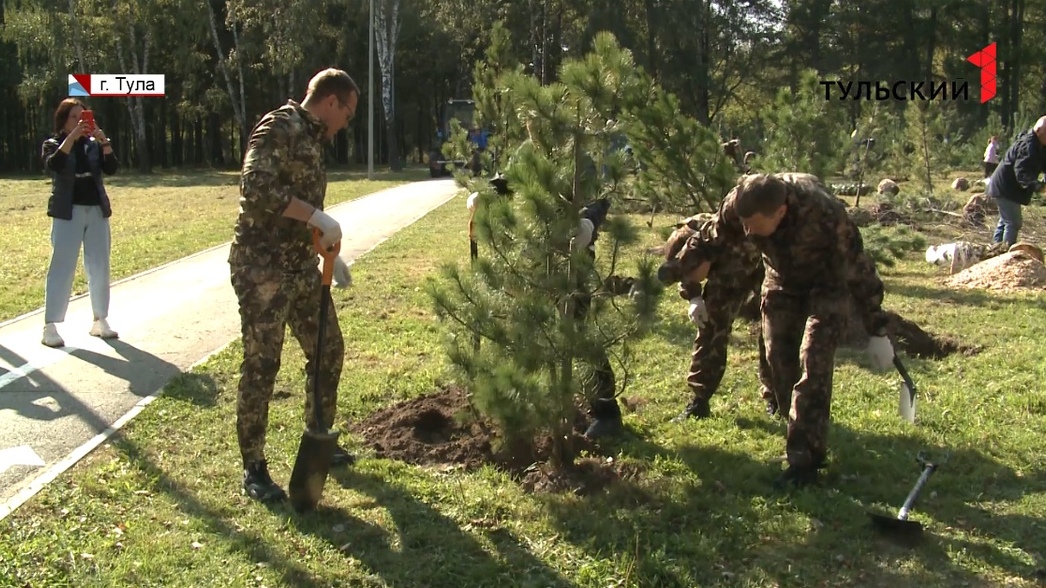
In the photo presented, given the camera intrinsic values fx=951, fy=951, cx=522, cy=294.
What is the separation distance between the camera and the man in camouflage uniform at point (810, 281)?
423cm

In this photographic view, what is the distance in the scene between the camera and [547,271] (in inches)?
163

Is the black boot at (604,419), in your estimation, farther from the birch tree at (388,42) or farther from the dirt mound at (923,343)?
the birch tree at (388,42)

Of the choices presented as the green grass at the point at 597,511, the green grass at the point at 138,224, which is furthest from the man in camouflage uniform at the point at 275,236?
the green grass at the point at 138,224

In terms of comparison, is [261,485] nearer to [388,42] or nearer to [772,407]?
[772,407]

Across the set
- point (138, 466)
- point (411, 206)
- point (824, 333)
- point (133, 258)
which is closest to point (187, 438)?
point (138, 466)

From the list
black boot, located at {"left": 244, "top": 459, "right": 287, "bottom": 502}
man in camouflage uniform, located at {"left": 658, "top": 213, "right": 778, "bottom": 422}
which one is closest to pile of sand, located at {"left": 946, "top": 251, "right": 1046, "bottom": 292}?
man in camouflage uniform, located at {"left": 658, "top": 213, "right": 778, "bottom": 422}

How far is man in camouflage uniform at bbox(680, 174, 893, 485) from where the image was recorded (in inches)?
166

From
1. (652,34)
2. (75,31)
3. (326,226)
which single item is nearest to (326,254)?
(326,226)

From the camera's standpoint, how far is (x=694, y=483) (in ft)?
14.5

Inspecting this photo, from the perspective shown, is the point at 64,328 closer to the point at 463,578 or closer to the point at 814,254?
the point at 463,578

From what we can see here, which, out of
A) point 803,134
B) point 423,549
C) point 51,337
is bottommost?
point 423,549

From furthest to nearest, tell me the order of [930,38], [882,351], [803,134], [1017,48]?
1. [930,38]
2. [1017,48]
3. [803,134]
4. [882,351]

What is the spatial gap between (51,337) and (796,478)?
18.7 ft

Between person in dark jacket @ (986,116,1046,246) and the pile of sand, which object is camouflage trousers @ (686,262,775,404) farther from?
person in dark jacket @ (986,116,1046,246)
